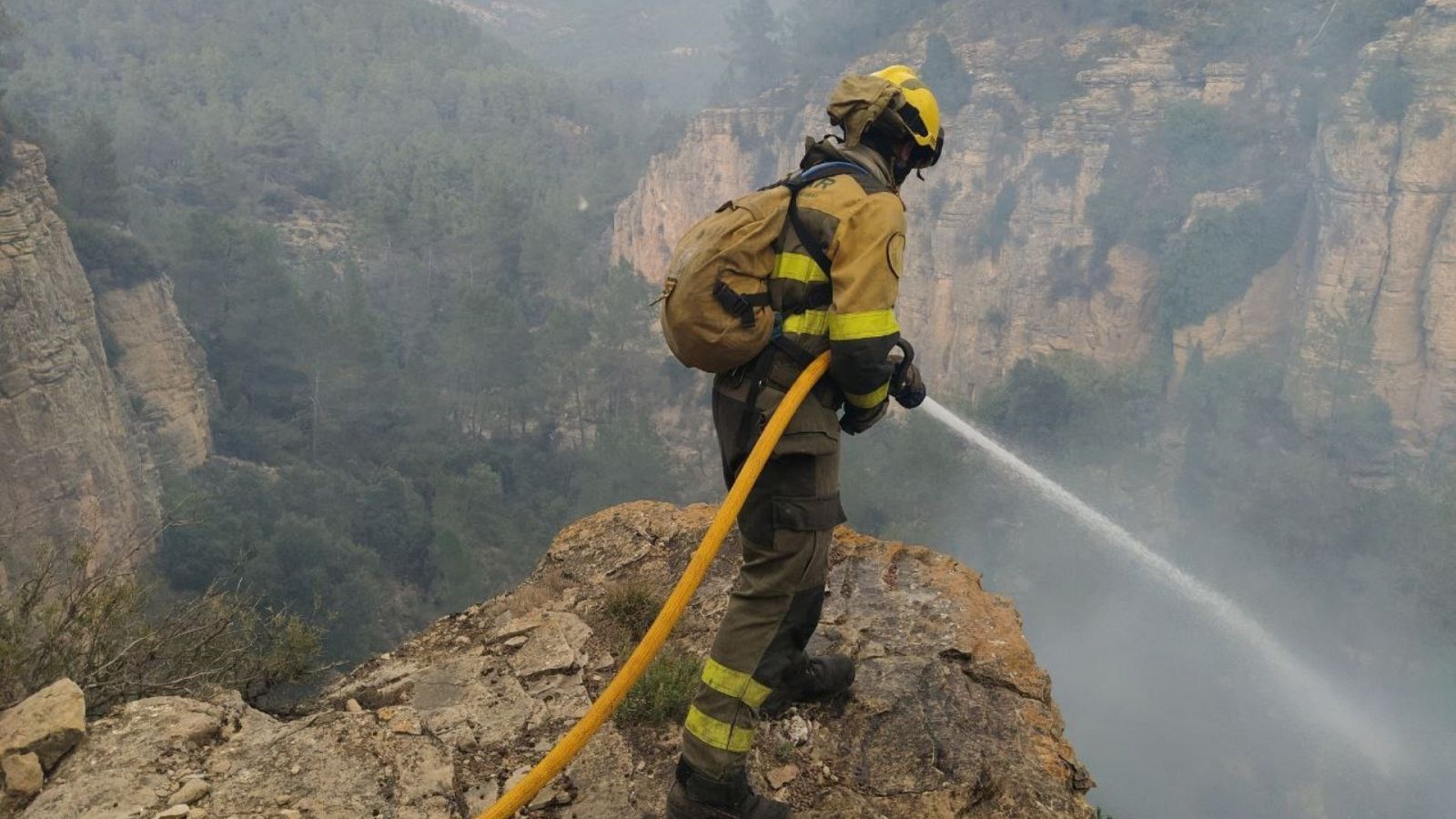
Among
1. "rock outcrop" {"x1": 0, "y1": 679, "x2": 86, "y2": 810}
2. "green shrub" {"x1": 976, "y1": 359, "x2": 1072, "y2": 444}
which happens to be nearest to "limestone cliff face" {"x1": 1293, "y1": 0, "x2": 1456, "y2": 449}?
"green shrub" {"x1": 976, "y1": 359, "x2": 1072, "y2": 444}

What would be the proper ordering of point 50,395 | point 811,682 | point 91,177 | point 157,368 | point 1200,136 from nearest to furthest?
point 811,682
point 50,395
point 157,368
point 91,177
point 1200,136

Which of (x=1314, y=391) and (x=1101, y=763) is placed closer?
(x=1101, y=763)

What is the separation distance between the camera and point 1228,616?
→ 3116 cm

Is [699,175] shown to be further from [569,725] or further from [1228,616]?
[569,725]

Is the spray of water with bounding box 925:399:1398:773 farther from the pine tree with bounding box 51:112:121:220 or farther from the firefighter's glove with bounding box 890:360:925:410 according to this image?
the pine tree with bounding box 51:112:121:220

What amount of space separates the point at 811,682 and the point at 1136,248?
3906cm

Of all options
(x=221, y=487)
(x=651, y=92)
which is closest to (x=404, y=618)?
(x=221, y=487)

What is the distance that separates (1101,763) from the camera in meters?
26.5

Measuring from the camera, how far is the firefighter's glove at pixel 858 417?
10.9ft

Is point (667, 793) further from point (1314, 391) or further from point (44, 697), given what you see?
point (1314, 391)

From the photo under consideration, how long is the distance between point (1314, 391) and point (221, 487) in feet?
105

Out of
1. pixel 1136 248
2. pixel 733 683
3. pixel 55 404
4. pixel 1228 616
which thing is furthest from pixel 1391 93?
pixel 733 683

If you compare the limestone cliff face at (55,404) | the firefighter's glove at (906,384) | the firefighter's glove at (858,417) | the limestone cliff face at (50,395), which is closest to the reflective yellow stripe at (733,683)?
the firefighter's glove at (858,417)

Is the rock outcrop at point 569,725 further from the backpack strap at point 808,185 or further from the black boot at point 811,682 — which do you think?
the backpack strap at point 808,185
